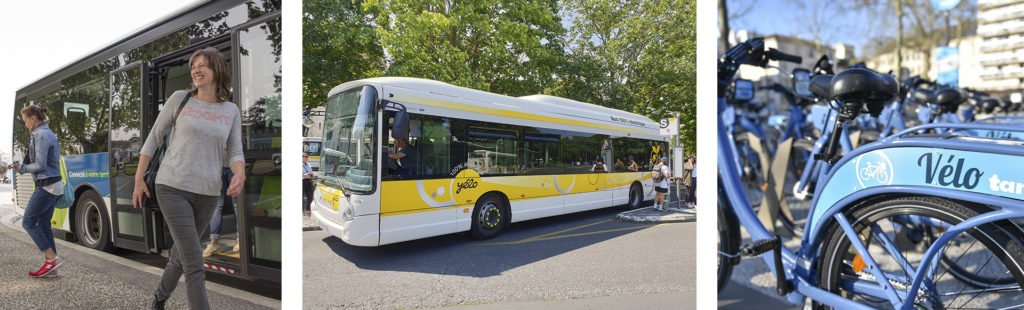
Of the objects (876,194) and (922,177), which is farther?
(876,194)

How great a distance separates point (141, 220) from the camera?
2.06m

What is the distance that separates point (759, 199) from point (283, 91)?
9.40ft

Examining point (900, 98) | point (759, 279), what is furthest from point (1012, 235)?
point (900, 98)

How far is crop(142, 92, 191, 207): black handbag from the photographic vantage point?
6.26 feet

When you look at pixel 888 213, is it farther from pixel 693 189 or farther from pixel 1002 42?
pixel 1002 42

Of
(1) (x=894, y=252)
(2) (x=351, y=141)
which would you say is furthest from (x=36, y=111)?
(1) (x=894, y=252)

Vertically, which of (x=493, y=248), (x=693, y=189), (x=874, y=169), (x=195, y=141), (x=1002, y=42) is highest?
(x=1002, y=42)

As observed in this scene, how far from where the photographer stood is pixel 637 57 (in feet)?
7.15

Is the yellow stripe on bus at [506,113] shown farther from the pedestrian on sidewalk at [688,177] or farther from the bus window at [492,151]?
the pedestrian on sidewalk at [688,177]

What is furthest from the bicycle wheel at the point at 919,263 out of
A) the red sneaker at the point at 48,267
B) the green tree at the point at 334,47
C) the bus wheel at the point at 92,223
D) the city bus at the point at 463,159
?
the red sneaker at the point at 48,267

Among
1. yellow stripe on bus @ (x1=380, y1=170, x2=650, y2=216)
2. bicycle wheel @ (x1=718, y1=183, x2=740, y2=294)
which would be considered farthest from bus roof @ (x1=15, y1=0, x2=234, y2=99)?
bicycle wheel @ (x1=718, y1=183, x2=740, y2=294)

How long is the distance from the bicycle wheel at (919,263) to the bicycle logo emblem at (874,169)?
8 centimetres

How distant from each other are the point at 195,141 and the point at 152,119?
11.4 inches

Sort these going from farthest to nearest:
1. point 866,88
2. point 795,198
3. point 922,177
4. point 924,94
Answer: point 795,198
point 924,94
point 866,88
point 922,177
